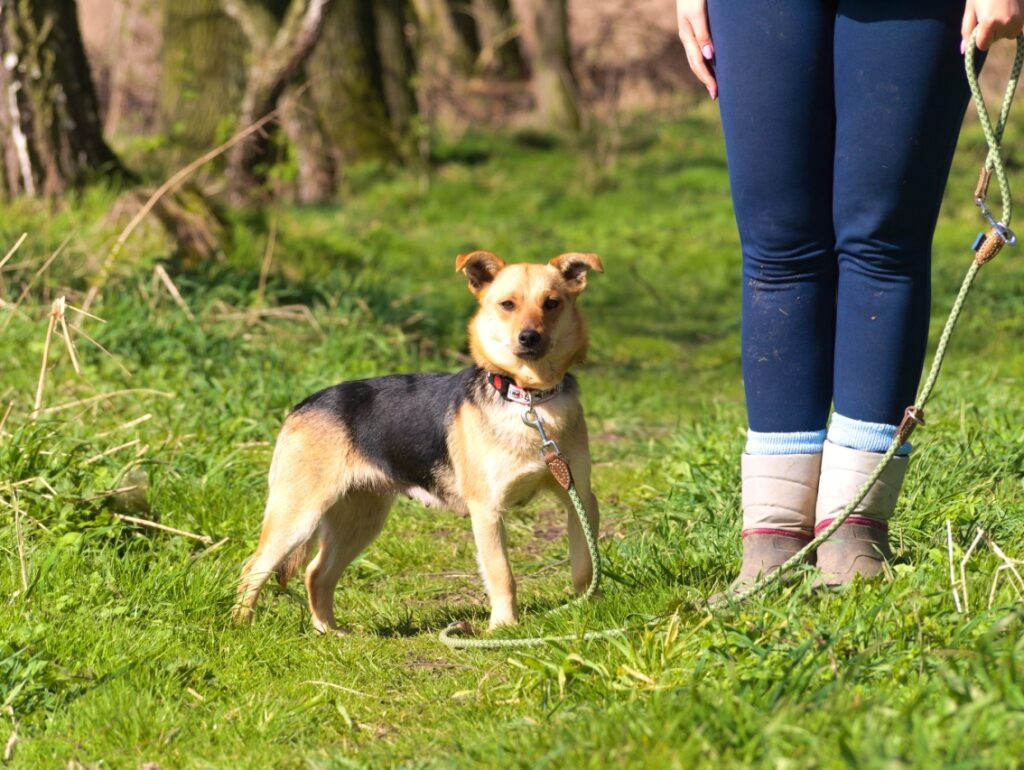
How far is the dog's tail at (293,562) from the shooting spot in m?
4.06

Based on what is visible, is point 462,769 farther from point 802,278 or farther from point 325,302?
point 325,302

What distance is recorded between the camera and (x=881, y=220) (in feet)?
9.89

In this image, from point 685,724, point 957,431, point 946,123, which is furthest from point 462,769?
point 957,431

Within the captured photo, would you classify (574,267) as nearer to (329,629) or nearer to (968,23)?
(329,629)

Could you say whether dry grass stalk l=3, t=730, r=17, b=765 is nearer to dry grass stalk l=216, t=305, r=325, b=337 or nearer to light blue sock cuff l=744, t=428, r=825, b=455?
light blue sock cuff l=744, t=428, r=825, b=455

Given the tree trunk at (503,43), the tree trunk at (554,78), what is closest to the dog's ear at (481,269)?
the tree trunk at (554,78)

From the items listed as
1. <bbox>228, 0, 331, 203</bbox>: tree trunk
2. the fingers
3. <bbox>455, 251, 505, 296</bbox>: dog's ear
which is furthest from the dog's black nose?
<bbox>228, 0, 331, 203</bbox>: tree trunk

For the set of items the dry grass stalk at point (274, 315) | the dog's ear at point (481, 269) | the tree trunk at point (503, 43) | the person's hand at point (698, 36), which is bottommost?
the tree trunk at point (503, 43)

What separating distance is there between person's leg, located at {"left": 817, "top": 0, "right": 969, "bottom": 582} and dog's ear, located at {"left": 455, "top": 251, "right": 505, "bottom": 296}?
4.61 ft

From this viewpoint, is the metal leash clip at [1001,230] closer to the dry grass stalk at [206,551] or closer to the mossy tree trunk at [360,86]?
the dry grass stalk at [206,551]

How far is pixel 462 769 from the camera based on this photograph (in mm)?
2430

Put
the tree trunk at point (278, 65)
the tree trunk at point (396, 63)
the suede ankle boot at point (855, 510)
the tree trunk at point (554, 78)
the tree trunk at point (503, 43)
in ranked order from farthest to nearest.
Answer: the tree trunk at point (503, 43)
the tree trunk at point (554, 78)
the tree trunk at point (396, 63)
the tree trunk at point (278, 65)
the suede ankle boot at point (855, 510)

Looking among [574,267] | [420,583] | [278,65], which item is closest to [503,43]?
[278,65]

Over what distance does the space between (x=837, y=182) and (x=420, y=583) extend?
2107mm
